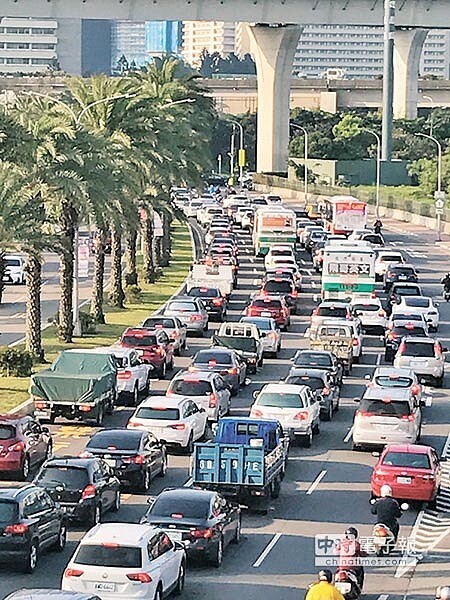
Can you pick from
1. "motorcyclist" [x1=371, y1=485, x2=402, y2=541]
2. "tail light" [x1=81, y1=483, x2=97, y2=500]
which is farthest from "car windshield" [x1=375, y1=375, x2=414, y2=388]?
"tail light" [x1=81, y1=483, x2=97, y2=500]

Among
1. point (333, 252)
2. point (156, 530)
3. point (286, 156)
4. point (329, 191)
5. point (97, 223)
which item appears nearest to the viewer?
point (156, 530)

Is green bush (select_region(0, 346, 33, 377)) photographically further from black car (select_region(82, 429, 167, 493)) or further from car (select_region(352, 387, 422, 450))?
black car (select_region(82, 429, 167, 493))

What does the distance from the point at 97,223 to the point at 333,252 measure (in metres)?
14.8

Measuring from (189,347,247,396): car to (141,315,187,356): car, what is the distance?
589 cm

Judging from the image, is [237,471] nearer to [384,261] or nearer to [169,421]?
[169,421]

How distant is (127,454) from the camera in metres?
33.8

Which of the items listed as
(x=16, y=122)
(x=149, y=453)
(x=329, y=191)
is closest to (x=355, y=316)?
(x=16, y=122)

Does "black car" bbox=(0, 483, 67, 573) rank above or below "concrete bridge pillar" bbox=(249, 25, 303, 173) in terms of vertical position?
below

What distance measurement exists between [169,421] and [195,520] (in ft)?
33.5

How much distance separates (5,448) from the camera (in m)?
34.8

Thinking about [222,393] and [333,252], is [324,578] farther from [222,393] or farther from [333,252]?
[333,252]

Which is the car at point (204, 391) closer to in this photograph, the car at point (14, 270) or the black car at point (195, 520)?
the black car at point (195, 520)

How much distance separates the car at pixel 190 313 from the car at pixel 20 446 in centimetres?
2279

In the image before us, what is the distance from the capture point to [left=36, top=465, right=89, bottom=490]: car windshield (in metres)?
30.2
